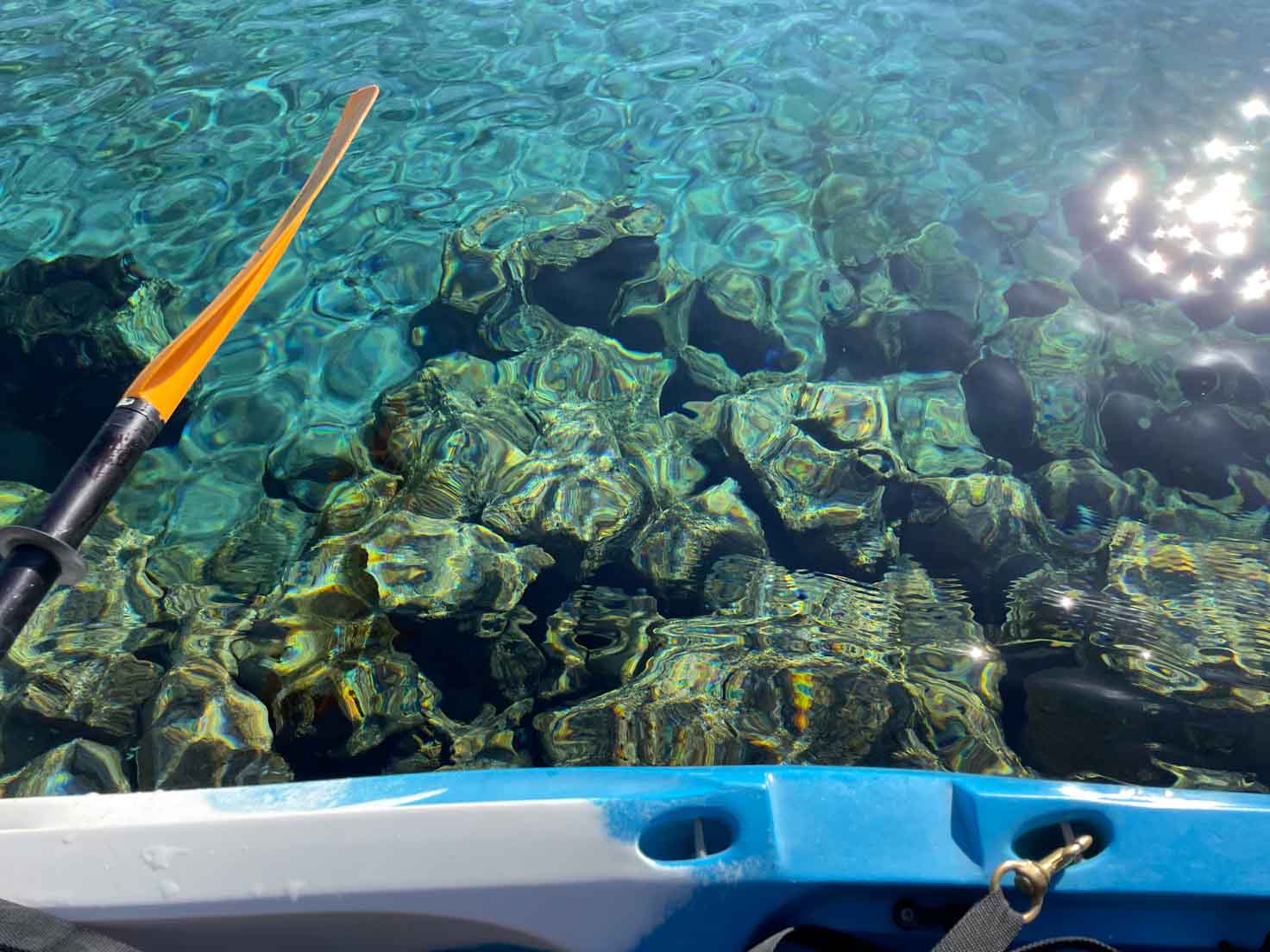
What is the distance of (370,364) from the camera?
3139 mm

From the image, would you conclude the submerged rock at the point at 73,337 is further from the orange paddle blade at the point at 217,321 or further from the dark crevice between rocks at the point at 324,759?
the dark crevice between rocks at the point at 324,759

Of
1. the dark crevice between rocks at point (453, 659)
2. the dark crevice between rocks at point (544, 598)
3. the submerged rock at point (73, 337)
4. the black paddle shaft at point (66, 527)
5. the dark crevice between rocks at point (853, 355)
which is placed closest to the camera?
the black paddle shaft at point (66, 527)

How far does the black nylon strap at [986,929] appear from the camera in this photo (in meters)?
1.22

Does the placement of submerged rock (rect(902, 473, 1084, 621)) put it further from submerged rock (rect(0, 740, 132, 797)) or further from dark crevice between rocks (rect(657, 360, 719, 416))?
submerged rock (rect(0, 740, 132, 797))

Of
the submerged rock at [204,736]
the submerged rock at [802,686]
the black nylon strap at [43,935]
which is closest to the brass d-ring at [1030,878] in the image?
the submerged rock at [802,686]

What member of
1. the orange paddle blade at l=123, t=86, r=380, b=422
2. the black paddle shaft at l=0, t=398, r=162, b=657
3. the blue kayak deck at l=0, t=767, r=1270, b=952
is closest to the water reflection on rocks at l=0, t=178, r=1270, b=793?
the orange paddle blade at l=123, t=86, r=380, b=422

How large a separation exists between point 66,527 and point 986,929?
165 cm

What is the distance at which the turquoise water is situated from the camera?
7.42 ft

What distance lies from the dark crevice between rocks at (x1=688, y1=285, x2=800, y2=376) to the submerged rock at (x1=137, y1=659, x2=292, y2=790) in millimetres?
1752

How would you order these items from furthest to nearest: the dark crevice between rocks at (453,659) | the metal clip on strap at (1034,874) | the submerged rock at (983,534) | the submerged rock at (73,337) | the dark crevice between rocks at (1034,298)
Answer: the dark crevice between rocks at (1034,298) → the submerged rock at (73,337) → the submerged rock at (983,534) → the dark crevice between rocks at (453,659) → the metal clip on strap at (1034,874)

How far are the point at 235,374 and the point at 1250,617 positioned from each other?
2.95m

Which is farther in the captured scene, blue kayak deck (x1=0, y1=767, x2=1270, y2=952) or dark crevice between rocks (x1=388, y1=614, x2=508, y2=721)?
dark crevice between rocks (x1=388, y1=614, x2=508, y2=721)

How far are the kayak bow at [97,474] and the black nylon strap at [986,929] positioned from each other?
4.95ft

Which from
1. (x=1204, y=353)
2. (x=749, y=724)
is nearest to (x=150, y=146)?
(x=749, y=724)
